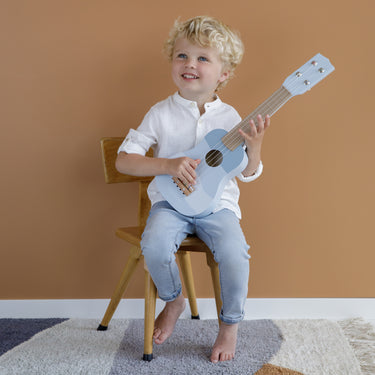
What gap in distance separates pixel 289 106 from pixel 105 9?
74 cm

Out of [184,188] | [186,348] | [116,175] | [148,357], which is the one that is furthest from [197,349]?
[116,175]

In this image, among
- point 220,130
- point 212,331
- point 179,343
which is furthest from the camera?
point 212,331

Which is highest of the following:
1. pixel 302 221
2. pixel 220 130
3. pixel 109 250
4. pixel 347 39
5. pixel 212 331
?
pixel 347 39

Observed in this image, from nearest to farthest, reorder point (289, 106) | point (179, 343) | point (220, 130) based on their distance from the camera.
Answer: point (220, 130)
point (179, 343)
point (289, 106)

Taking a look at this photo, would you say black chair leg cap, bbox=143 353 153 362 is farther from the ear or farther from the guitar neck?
the ear

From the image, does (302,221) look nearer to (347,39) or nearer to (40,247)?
(347,39)

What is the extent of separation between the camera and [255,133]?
51.3 inches

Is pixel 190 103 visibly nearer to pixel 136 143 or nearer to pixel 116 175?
pixel 136 143

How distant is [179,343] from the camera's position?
1470 millimetres

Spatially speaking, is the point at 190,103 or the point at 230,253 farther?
the point at 190,103

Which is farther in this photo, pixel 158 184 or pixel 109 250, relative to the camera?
pixel 109 250

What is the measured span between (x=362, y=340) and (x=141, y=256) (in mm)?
768

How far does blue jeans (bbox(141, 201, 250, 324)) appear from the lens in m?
1.29

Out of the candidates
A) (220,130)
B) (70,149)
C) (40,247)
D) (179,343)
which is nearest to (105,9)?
(70,149)
